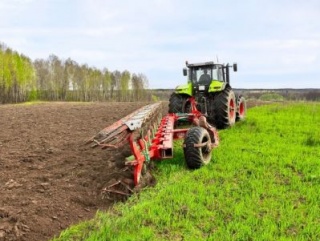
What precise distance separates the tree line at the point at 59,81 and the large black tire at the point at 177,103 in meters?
48.8

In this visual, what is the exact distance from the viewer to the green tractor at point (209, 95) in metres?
11.5

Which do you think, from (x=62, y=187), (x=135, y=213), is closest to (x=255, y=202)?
(x=135, y=213)

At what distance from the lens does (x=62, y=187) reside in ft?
18.9

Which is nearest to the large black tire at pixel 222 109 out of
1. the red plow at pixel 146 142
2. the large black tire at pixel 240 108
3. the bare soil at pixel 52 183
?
the large black tire at pixel 240 108

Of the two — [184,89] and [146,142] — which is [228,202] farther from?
[184,89]

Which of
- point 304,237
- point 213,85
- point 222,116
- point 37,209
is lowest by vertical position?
point 304,237

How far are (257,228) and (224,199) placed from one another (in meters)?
0.94

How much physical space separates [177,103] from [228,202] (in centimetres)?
713

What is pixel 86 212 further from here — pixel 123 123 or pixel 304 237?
pixel 304 237

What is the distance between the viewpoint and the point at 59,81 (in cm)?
6900

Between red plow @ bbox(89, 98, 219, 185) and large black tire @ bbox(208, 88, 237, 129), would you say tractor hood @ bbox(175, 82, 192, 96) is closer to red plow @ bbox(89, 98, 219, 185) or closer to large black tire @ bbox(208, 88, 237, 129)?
large black tire @ bbox(208, 88, 237, 129)

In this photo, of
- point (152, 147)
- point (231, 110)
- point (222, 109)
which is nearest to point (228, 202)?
point (152, 147)

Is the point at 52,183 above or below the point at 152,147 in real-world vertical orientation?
below

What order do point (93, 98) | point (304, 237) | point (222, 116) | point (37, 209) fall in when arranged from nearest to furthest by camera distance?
point (304, 237)
point (37, 209)
point (222, 116)
point (93, 98)
